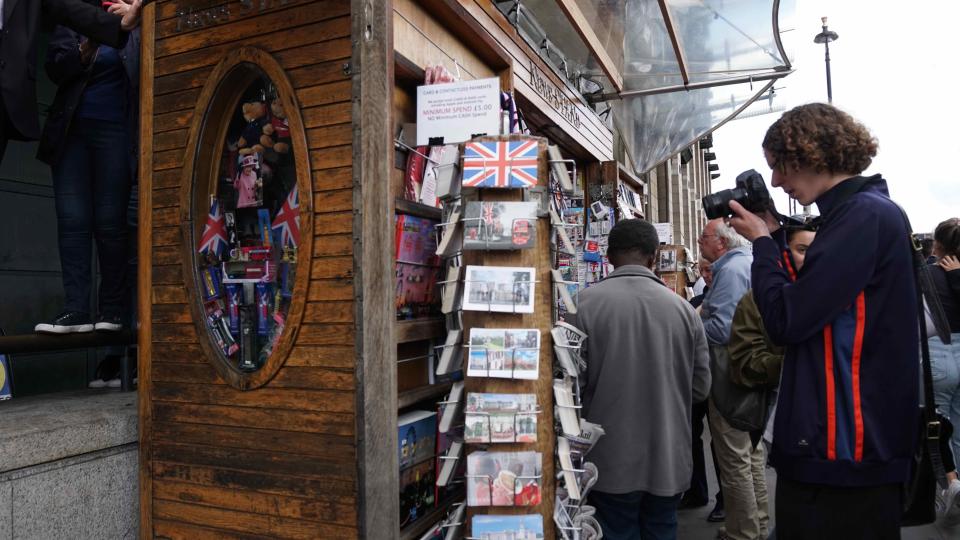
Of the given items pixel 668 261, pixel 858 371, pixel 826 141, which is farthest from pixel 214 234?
pixel 668 261

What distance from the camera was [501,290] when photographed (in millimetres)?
2475

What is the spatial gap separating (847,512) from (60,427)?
2948 mm

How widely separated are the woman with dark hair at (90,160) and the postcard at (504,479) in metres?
2.20

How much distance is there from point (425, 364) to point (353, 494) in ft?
2.58

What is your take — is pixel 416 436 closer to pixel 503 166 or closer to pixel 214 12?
pixel 503 166

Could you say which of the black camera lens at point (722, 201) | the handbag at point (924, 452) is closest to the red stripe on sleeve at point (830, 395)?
the handbag at point (924, 452)

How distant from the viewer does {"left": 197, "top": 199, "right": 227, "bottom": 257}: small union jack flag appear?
301cm

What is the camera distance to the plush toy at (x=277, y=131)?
290cm

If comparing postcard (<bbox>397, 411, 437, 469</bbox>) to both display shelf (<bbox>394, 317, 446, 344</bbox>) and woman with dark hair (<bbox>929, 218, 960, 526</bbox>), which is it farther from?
woman with dark hair (<bbox>929, 218, 960, 526</bbox>)

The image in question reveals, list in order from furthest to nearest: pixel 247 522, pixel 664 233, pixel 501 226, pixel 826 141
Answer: pixel 664 233, pixel 247 522, pixel 501 226, pixel 826 141

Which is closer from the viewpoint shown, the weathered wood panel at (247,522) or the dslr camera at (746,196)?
the dslr camera at (746,196)

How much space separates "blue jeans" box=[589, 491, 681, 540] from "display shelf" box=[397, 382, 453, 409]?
0.88 meters

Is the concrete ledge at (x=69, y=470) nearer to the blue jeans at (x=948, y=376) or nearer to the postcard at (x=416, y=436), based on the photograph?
the postcard at (x=416, y=436)

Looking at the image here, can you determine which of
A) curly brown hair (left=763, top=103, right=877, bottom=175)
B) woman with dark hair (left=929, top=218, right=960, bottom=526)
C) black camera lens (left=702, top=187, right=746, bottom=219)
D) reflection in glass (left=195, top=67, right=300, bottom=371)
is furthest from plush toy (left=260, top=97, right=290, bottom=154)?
woman with dark hair (left=929, top=218, right=960, bottom=526)
